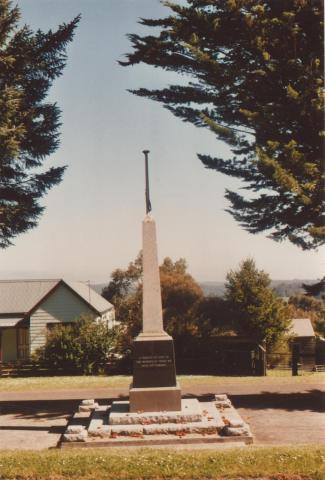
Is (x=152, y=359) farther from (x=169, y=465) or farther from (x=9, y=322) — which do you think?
(x=9, y=322)

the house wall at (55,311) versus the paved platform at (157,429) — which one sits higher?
the house wall at (55,311)

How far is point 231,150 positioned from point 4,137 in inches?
284

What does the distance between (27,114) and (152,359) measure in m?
9.53

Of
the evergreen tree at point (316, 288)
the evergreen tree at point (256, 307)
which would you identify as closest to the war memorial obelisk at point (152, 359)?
the evergreen tree at point (316, 288)

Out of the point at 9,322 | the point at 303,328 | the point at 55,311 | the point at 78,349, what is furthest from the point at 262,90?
the point at 303,328

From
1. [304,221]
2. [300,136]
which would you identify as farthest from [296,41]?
[304,221]

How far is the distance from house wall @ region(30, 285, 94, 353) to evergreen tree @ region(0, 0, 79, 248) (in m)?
12.9

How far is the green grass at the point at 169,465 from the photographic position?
24.7 ft

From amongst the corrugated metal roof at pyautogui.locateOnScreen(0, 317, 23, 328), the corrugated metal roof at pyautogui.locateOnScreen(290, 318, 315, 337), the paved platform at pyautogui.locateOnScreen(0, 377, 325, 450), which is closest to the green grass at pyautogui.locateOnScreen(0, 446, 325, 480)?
the paved platform at pyautogui.locateOnScreen(0, 377, 325, 450)

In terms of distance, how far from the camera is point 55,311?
29609mm

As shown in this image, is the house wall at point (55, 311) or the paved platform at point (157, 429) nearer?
the paved platform at point (157, 429)

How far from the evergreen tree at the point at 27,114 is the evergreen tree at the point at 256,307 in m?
14.9

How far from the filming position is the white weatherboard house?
29.6 m

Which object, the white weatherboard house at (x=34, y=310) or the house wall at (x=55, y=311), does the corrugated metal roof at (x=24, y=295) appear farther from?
the house wall at (x=55, y=311)
